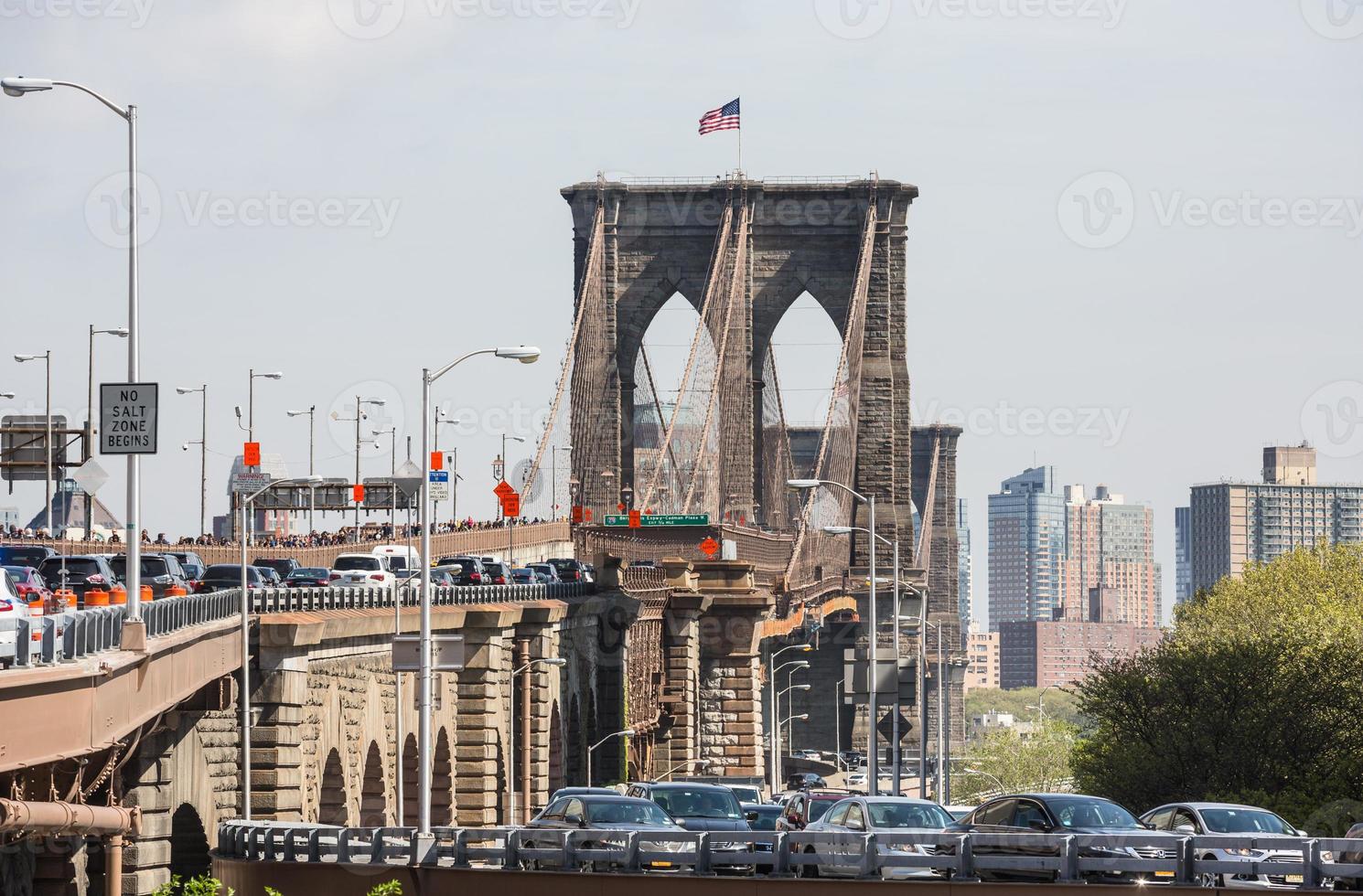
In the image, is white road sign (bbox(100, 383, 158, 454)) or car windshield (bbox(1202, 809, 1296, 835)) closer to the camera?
car windshield (bbox(1202, 809, 1296, 835))

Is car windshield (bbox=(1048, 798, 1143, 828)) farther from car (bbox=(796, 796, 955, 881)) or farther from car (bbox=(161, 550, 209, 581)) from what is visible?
car (bbox=(161, 550, 209, 581))

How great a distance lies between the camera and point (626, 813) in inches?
1222

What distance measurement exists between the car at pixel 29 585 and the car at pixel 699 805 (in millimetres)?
10168

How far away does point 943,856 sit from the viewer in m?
26.4

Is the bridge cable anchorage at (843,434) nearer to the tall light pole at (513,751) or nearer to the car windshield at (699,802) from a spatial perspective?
the tall light pole at (513,751)

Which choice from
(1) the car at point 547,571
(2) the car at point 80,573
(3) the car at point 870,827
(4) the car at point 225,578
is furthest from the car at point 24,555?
(1) the car at point 547,571

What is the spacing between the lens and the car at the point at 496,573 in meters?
75.7

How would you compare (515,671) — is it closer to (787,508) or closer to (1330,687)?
(1330,687)

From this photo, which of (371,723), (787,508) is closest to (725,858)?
(371,723)

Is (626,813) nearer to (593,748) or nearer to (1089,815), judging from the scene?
(1089,815)

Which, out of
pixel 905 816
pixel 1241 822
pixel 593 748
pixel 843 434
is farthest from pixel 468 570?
pixel 843 434

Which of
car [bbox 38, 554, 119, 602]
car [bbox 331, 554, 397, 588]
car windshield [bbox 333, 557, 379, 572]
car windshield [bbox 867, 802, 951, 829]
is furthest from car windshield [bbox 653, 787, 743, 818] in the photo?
car windshield [bbox 333, 557, 379, 572]

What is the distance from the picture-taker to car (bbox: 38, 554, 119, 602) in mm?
46062

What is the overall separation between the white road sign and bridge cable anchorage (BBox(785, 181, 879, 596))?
100022mm
